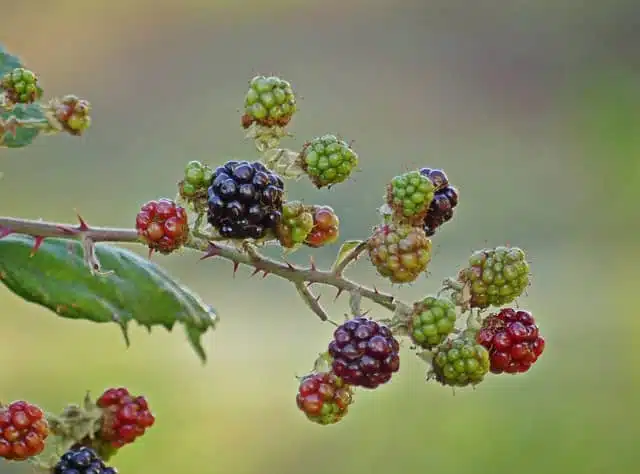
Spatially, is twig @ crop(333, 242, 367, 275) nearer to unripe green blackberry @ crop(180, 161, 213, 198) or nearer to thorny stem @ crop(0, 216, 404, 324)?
thorny stem @ crop(0, 216, 404, 324)

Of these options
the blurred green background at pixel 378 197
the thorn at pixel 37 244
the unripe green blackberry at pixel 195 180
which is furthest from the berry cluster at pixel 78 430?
the blurred green background at pixel 378 197

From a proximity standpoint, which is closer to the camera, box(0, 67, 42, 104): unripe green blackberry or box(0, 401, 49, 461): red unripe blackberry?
box(0, 401, 49, 461): red unripe blackberry

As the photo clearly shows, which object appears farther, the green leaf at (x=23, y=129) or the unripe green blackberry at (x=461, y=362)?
the green leaf at (x=23, y=129)

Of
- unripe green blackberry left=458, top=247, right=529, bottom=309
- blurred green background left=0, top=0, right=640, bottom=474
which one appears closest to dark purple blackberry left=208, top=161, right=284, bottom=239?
unripe green blackberry left=458, top=247, right=529, bottom=309

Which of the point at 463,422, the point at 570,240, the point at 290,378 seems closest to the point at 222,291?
the point at 290,378

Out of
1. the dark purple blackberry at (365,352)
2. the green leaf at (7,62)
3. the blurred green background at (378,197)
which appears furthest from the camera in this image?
the blurred green background at (378,197)

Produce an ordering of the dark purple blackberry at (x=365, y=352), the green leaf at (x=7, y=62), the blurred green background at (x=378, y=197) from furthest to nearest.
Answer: the blurred green background at (x=378, y=197)
the green leaf at (x=7, y=62)
the dark purple blackberry at (x=365, y=352)

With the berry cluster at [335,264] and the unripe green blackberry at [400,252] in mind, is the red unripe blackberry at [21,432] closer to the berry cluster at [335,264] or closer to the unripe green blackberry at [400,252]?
the berry cluster at [335,264]
